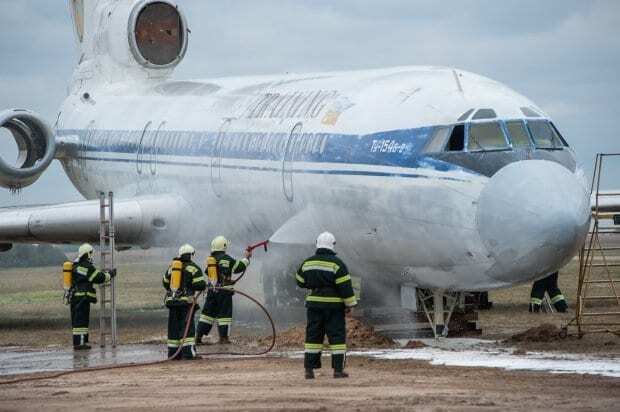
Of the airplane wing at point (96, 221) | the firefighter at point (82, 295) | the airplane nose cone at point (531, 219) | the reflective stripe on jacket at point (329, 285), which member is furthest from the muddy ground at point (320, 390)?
the airplane wing at point (96, 221)

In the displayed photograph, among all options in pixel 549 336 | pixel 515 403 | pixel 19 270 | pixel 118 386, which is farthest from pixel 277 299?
pixel 19 270

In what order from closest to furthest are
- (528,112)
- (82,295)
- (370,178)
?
(528,112) < (370,178) < (82,295)

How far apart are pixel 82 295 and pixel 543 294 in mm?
10048

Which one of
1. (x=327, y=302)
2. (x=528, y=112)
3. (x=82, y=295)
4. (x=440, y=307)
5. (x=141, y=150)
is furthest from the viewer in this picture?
(x=141, y=150)

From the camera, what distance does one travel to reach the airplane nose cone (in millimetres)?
20062

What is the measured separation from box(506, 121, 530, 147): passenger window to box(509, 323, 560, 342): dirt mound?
296cm

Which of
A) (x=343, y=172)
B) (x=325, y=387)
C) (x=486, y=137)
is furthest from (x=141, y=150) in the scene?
(x=325, y=387)

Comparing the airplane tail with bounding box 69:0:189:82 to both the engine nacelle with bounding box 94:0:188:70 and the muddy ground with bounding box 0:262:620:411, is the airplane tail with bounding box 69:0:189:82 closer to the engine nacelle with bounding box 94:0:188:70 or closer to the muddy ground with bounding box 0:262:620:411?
the engine nacelle with bounding box 94:0:188:70

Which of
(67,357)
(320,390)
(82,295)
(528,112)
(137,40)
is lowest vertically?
(320,390)

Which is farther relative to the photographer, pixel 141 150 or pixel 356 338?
pixel 141 150

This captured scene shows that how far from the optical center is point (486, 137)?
837 inches

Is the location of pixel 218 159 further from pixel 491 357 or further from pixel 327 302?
pixel 327 302

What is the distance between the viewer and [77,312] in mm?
24062

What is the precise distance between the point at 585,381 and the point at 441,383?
5.02 feet
